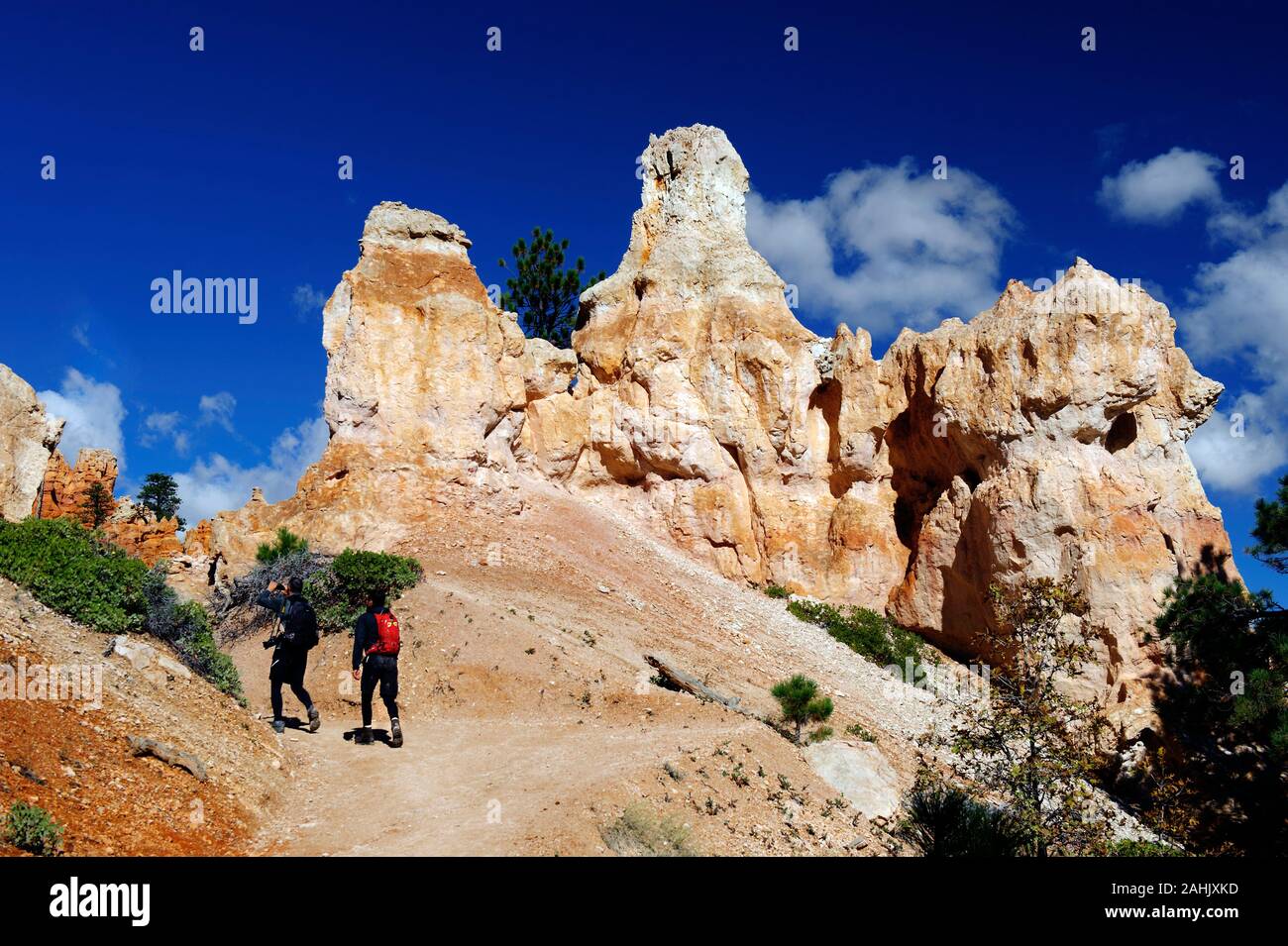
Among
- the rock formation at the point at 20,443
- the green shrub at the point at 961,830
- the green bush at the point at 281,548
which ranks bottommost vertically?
the green shrub at the point at 961,830

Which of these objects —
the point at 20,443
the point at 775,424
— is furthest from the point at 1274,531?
the point at 20,443

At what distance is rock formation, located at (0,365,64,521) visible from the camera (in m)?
14.8

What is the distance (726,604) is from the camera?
22578mm

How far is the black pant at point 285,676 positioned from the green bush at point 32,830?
4485 millimetres

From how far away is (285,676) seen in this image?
35.6ft

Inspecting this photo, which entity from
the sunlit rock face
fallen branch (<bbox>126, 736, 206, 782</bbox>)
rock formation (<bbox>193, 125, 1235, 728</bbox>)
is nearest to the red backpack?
fallen branch (<bbox>126, 736, 206, 782</bbox>)

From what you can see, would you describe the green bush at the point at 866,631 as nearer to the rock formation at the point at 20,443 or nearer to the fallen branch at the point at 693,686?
the fallen branch at the point at 693,686

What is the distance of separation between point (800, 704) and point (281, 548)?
430 inches

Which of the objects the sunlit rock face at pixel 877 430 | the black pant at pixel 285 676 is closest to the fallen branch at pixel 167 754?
the black pant at pixel 285 676

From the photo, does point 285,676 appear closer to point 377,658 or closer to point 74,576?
point 377,658

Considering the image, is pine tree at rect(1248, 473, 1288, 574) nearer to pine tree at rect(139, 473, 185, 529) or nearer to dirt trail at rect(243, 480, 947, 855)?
dirt trail at rect(243, 480, 947, 855)

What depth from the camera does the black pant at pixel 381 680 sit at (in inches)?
431

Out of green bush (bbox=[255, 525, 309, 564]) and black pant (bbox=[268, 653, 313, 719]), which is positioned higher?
green bush (bbox=[255, 525, 309, 564])

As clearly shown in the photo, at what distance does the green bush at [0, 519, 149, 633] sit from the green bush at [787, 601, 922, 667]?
17054 mm
